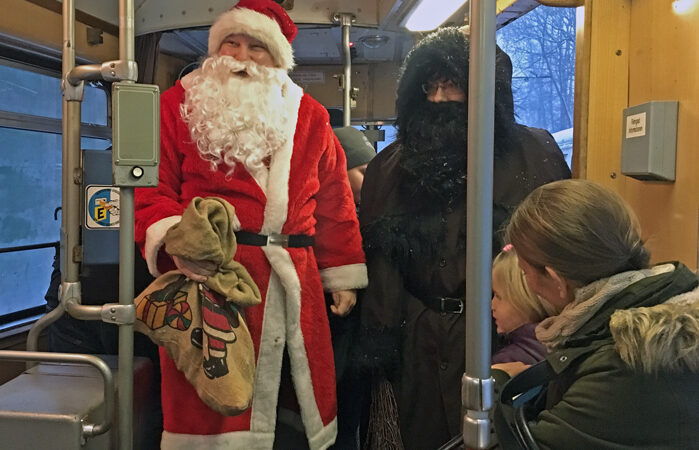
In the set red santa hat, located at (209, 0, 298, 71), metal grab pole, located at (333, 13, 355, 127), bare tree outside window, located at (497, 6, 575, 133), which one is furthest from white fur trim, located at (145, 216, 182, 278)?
metal grab pole, located at (333, 13, 355, 127)

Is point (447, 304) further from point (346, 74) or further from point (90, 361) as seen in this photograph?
point (346, 74)

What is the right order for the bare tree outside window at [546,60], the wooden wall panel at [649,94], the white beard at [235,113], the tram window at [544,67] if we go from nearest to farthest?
the wooden wall panel at [649,94] < the white beard at [235,113] < the tram window at [544,67] < the bare tree outside window at [546,60]

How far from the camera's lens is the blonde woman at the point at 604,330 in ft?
3.08

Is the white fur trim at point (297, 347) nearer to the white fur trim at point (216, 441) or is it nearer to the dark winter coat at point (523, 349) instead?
the white fur trim at point (216, 441)

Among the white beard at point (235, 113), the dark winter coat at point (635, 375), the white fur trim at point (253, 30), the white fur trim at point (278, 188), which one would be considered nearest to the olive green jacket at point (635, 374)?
the dark winter coat at point (635, 375)

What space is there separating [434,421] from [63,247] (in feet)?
3.77

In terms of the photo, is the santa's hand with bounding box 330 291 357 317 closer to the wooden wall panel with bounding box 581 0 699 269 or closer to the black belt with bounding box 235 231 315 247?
the black belt with bounding box 235 231 315 247

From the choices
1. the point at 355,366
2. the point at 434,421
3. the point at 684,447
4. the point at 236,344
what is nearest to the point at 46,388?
the point at 236,344

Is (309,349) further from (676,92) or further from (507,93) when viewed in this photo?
(676,92)

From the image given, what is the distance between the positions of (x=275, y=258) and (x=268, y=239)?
0.20ft

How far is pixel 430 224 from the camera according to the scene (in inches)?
69.7

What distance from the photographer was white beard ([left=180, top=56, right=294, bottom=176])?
67.8 inches

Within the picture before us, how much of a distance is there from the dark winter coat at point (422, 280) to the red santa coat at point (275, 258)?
0.11 metres

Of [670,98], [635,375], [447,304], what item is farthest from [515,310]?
[670,98]
